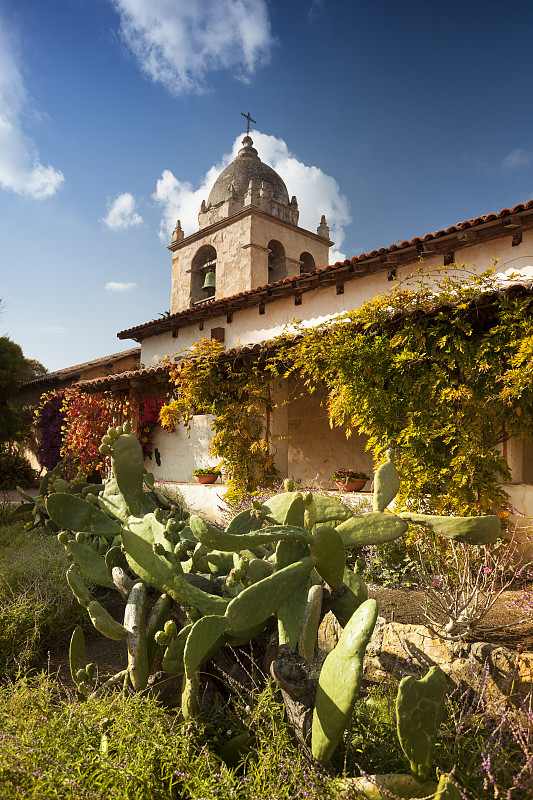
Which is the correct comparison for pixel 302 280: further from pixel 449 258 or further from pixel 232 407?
pixel 232 407

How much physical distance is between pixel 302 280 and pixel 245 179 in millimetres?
9020

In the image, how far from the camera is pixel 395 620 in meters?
3.89

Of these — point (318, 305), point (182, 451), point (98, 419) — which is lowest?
point (182, 451)

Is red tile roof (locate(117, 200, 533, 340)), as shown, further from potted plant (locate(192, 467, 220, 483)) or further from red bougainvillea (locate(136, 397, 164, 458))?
potted plant (locate(192, 467, 220, 483))

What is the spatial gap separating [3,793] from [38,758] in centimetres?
16

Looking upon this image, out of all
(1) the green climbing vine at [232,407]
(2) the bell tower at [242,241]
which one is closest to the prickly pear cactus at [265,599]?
(1) the green climbing vine at [232,407]

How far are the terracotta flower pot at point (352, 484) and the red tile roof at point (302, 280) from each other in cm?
373

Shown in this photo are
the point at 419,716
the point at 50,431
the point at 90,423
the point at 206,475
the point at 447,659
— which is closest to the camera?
the point at 419,716

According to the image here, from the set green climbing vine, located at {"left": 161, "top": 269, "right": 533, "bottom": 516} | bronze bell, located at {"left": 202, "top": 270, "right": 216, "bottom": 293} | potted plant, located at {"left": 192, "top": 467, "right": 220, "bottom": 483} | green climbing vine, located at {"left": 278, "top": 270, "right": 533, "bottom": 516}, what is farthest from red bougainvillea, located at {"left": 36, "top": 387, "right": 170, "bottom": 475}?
green climbing vine, located at {"left": 278, "top": 270, "right": 533, "bottom": 516}

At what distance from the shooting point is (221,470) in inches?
361

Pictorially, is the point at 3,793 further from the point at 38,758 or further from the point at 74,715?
the point at 74,715

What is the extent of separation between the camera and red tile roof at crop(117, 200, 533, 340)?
6945 millimetres

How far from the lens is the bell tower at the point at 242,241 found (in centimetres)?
1427

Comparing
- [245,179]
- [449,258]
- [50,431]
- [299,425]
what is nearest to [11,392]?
[50,431]
